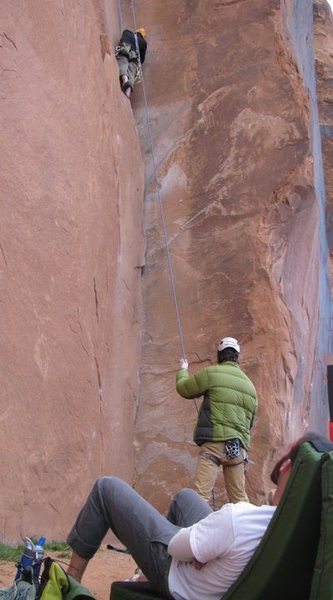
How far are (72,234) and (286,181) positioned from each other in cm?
298

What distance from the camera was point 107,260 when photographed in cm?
743

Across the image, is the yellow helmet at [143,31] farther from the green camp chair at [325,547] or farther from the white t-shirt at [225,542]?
the green camp chair at [325,547]

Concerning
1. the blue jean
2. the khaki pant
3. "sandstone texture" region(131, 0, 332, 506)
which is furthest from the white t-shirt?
"sandstone texture" region(131, 0, 332, 506)

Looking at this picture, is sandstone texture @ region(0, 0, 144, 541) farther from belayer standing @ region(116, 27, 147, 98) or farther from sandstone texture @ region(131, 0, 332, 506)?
belayer standing @ region(116, 27, 147, 98)

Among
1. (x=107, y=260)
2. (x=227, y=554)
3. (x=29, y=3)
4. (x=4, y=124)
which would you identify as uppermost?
(x=29, y=3)

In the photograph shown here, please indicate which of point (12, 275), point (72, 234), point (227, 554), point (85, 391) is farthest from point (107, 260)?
point (227, 554)

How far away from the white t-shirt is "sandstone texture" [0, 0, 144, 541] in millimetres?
2580

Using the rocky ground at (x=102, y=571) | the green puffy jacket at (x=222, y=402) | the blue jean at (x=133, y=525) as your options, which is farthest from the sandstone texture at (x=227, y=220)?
the blue jean at (x=133, y=525)

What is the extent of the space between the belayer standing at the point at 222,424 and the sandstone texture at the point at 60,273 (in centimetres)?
101

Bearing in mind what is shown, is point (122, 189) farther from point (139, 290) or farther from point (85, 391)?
point (85, 391)

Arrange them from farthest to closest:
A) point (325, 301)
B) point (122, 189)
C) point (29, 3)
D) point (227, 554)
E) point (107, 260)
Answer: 1. point (325, 301)
2. point (122, 189)
3. point (107, 260)
4. point (29, 3)
5. point (227, 554)

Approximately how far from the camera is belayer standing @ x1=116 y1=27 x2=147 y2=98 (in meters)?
8.74

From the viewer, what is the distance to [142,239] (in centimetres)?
867

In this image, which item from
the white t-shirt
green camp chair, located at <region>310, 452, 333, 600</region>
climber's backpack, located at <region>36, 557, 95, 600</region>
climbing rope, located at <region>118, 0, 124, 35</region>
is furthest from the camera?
climbing rope, located at <region>118, 0, 124, 35</region>
